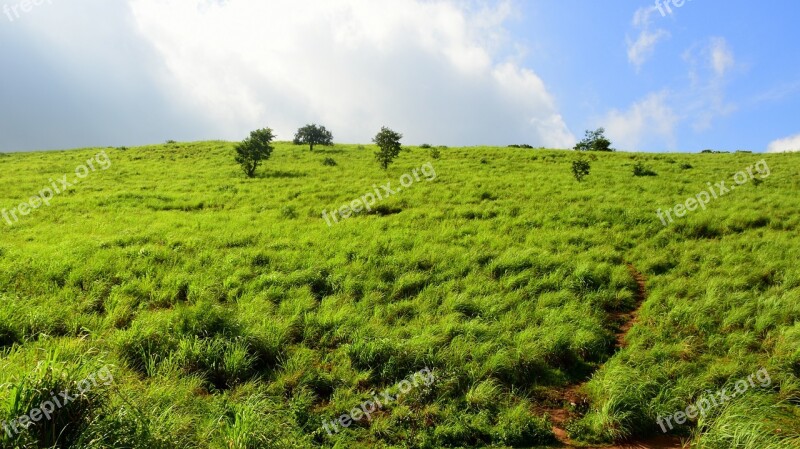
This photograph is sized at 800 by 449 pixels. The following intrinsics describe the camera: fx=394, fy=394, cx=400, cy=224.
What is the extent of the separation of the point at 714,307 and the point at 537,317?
4222 millimetres

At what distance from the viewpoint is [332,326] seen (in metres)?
8.35

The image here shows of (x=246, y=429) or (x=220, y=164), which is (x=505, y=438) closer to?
(x=246, y=429)

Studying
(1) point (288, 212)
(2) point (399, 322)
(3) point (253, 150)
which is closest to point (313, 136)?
(3) point (253, 150)

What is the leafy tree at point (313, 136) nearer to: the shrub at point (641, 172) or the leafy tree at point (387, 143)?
the leafy tree at point (387, 143)

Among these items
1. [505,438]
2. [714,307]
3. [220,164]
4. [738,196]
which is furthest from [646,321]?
[220,164]

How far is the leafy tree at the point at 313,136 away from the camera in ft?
147

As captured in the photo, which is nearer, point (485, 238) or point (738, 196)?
point (485, 238)

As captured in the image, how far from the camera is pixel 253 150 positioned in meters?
27.7

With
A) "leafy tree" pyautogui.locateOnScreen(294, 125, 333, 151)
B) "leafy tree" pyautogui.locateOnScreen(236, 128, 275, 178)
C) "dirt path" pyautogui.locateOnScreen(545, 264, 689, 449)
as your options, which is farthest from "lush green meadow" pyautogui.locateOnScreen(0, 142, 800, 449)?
"leafy tree" pyautogui.locateOnScreen(294, 125, 333, 151)

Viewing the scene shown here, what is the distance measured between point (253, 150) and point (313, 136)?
17.6 meters

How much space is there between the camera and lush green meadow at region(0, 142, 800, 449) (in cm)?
559

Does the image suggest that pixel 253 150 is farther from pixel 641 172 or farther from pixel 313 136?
pixel 641 172

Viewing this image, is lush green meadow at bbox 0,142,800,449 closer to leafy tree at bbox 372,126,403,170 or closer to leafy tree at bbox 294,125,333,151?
leafy tree at bbox 372,126,403,170

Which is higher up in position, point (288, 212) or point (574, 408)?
point (288, 212)
